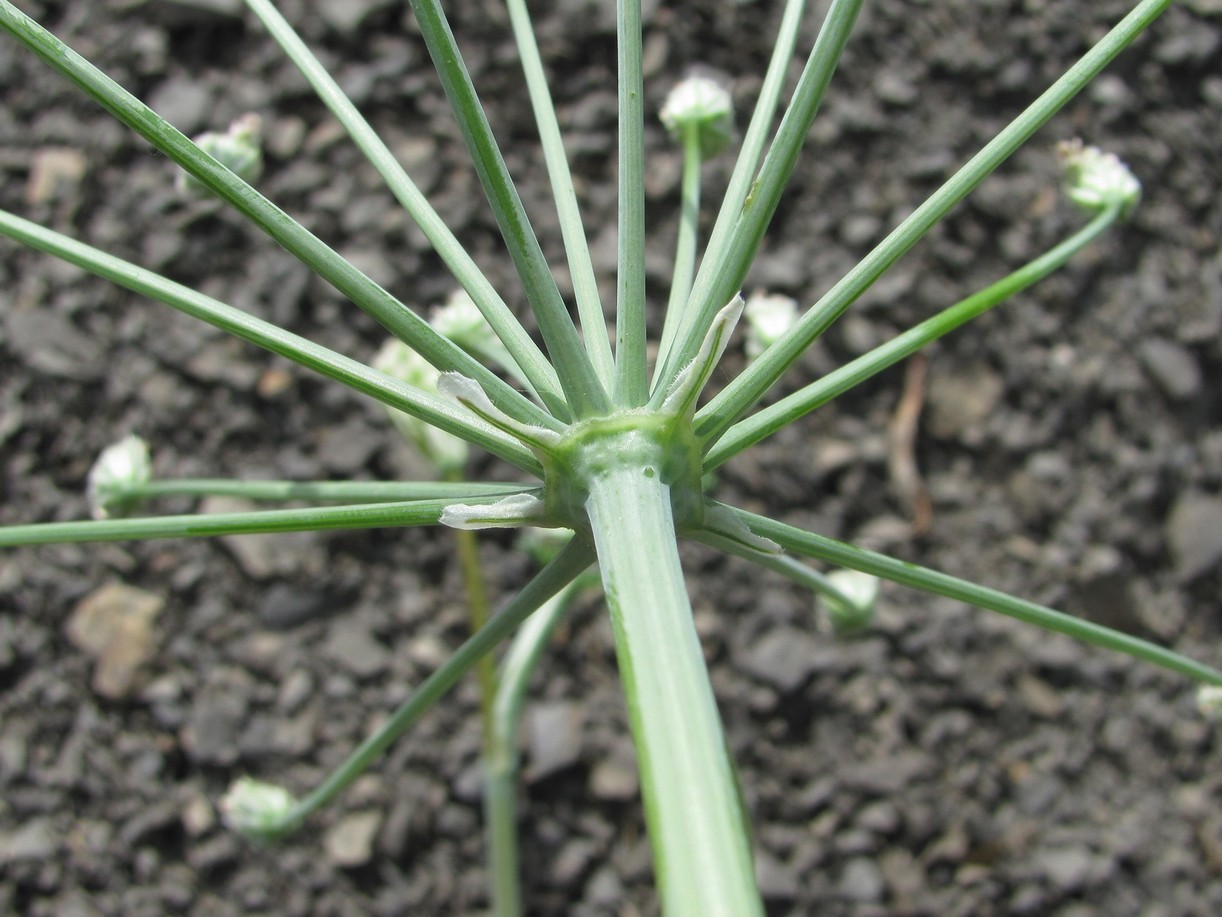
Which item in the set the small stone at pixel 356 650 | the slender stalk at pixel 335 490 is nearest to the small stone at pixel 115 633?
the small stone at pixel 356 650

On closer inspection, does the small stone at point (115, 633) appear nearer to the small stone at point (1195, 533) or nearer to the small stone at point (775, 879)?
the small stone at point (775, 879)

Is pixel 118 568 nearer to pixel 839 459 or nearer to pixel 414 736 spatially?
pixel 414 736

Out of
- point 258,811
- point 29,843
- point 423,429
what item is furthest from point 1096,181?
point 29,843

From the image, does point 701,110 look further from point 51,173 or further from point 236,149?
point 51,173

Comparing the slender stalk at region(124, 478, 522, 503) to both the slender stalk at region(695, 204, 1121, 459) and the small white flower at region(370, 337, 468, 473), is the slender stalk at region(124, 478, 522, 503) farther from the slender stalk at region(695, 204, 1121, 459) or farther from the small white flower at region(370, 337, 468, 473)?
the small white flower at region(370, 337, 468, 473)

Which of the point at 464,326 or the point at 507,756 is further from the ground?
A: the point at 464,326

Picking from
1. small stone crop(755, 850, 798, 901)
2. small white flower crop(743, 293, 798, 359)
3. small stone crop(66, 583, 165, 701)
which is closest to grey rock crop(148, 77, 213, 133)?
small stone crop(66, 583, 165, 701)
